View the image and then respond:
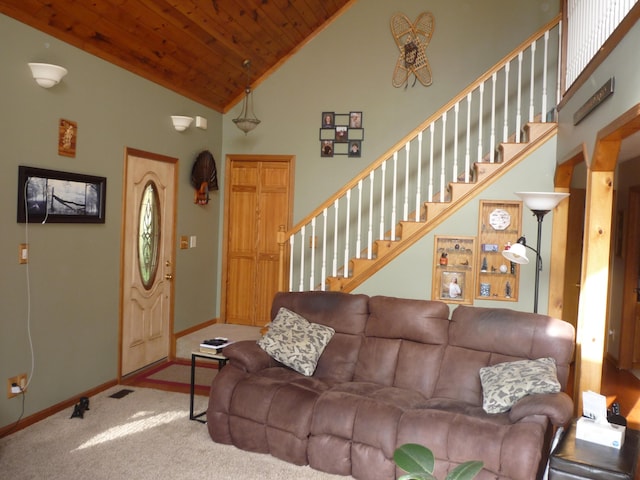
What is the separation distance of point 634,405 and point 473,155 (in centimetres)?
295

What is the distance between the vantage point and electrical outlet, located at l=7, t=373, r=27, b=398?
378 centimetres

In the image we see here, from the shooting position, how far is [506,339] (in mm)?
3654

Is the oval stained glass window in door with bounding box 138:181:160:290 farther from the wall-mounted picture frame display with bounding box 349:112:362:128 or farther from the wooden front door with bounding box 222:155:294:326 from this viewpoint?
the wall-mounted picture frame display with bounding box 349:112:362:128

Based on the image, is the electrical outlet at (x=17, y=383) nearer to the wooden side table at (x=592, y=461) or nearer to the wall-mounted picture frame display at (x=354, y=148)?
the wooden side table at (x=592, y=461)

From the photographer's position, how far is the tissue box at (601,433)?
9.37 feet

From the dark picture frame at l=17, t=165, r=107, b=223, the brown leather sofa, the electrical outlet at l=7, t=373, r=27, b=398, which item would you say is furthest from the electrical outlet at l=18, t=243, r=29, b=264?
the brown leather sofa

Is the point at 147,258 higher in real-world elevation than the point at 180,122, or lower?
lower

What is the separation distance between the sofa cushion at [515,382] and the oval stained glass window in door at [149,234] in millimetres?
3293

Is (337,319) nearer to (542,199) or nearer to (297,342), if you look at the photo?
(297,342)

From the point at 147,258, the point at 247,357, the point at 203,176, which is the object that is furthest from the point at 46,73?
the point at 203,176

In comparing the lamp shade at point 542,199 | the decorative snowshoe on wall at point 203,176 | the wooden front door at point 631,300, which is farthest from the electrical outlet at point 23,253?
the wooden front door at point 631,300

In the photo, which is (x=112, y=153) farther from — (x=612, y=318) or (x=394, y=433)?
(x=612, y=318)

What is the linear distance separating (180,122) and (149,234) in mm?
1152

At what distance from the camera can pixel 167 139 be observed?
5605 mm
